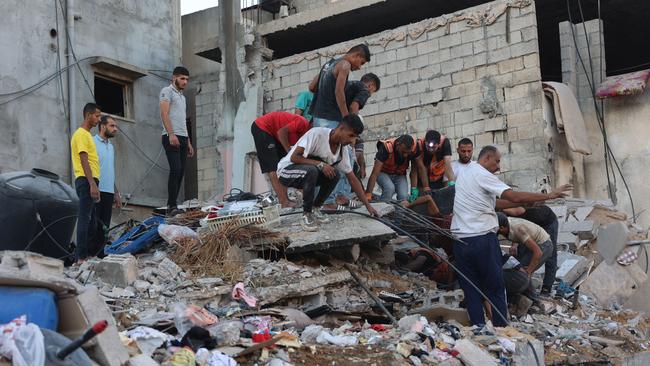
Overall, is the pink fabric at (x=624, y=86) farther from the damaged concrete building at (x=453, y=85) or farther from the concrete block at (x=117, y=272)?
the concrete block at (x=117, y=272)

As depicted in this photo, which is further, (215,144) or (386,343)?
(215,144)

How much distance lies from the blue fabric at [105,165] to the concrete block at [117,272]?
169 centimetres

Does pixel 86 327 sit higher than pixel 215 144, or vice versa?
pixel 215 144

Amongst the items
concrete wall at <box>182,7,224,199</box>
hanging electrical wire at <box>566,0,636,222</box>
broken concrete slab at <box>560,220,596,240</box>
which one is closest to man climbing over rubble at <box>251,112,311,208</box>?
broken concrete slab at <box>560,220,596,240</box>

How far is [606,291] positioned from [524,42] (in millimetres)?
4502

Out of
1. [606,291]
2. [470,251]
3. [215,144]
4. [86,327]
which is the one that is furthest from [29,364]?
[215,144]

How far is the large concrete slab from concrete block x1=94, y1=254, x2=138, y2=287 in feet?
4.65

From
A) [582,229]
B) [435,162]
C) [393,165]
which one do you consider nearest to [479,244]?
[393,165]

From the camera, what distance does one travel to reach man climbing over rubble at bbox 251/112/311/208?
8086 mm

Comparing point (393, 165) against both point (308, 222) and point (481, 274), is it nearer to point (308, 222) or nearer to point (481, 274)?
point (308, 222)

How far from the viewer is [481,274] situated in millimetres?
6871

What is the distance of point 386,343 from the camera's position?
5391 mm

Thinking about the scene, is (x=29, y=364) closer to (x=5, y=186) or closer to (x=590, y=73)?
(x=5, y=186)

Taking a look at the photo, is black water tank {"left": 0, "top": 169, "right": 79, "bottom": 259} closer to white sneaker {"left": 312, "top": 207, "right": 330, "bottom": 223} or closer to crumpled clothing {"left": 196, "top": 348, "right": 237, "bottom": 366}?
white sneaker {"left": 312, "top": 207, "right": 330, "bottom": 223}
